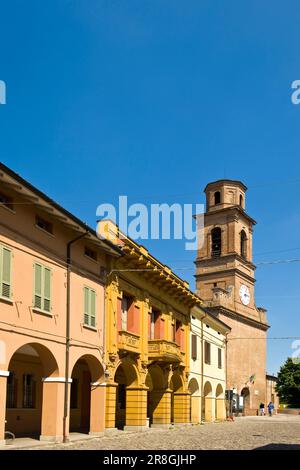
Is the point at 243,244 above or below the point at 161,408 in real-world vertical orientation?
above

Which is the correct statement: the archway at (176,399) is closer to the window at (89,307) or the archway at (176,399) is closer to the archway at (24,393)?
the archway at (24,393)

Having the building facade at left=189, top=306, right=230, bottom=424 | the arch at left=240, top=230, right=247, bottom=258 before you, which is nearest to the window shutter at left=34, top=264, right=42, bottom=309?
the building facade at left=189, top=306, right=230, bottom=424

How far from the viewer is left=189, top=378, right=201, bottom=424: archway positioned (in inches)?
1617

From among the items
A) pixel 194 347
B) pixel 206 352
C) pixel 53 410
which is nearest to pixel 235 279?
pixel 206 352

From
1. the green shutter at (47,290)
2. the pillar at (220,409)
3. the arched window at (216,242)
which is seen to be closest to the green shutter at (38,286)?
the green shutter at (47,290)

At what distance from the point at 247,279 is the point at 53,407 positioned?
42.6 meters

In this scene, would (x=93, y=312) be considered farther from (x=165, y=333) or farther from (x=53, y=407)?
(x=165, y=333)

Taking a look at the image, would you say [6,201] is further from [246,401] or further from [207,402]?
[246,401]

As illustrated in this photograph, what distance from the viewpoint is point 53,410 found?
21.8 metres

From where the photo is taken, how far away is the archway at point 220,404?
160ft

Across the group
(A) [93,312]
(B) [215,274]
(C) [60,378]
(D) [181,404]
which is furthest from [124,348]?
(B) [215,274]

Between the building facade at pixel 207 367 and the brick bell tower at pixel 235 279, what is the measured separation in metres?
5.25

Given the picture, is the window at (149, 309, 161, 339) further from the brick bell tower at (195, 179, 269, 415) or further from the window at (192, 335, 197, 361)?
the brick bell tower at (195, 179, 269, 415)

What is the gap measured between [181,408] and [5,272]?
2203cm
